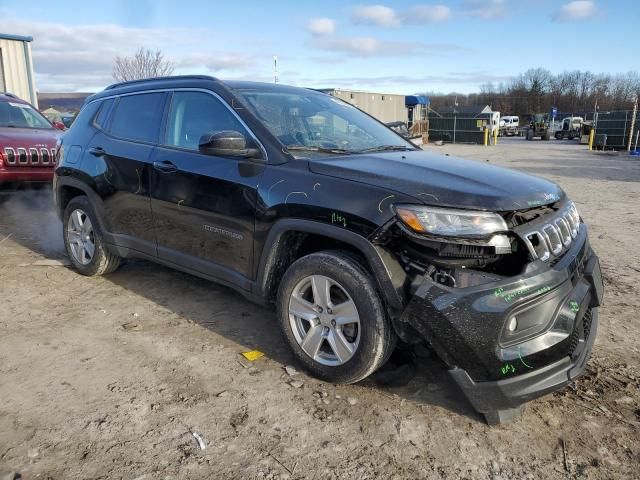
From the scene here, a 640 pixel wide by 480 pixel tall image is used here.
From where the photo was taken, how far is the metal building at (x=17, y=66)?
1513 centimetres

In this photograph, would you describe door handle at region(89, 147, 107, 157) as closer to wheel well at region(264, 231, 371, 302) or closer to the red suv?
wheel well at region(264, 231, 371, 302)

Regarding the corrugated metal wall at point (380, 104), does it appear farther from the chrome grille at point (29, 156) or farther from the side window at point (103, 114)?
the side window at point (103, 114)

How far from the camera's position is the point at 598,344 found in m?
3.68

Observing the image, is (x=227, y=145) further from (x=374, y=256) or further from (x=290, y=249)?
(x=374, y=256)

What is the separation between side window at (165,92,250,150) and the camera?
3.66 metres

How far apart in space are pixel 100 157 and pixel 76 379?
216 centimetres

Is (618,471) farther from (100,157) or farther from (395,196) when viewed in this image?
(100,157)

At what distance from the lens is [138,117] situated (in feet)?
14.4

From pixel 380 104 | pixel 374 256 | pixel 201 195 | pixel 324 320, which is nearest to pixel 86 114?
pixel 201 195

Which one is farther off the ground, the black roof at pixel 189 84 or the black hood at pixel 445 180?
the black roof at pixel 189 84

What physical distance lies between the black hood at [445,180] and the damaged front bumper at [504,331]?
1.31ft

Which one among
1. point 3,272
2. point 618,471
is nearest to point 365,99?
point 3,272

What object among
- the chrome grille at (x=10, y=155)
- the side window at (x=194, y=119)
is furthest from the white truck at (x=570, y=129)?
the side window at (x=194, y=119)

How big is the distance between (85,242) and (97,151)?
0.93 meters
